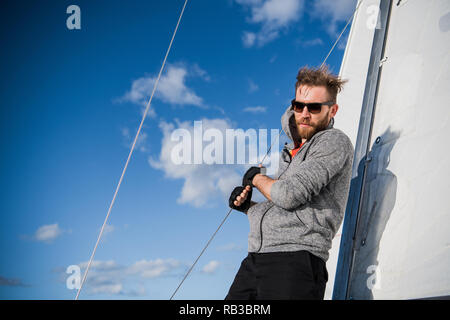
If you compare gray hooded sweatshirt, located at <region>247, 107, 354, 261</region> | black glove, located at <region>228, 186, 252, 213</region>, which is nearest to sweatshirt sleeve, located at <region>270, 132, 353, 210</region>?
gray hooded sweatshirt, located at <region>247, 107, 354, 261</region>

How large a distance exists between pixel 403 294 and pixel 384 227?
49 centimetres

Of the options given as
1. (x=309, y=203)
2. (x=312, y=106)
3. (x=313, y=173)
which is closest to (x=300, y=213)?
(x=309, y=203)

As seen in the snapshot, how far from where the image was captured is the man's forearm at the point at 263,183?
1.90 meters

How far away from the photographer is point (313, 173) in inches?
71.5

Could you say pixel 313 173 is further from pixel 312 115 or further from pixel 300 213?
pixel 312 115

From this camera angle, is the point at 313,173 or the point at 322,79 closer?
the point at 313,173

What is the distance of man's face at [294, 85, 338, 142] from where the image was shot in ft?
7.21

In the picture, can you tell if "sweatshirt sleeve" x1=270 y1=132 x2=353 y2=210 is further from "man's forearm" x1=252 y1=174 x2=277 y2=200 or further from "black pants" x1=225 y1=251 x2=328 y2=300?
"black pants" x1=225 y1=251 x2=328 y2=300

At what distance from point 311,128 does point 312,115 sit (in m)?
0.08

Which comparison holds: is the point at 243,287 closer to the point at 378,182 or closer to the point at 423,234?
the point at 423,234

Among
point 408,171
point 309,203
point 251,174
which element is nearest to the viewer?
point 309,203

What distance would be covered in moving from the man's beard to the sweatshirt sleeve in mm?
216

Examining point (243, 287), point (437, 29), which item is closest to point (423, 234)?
point (243, 287)
